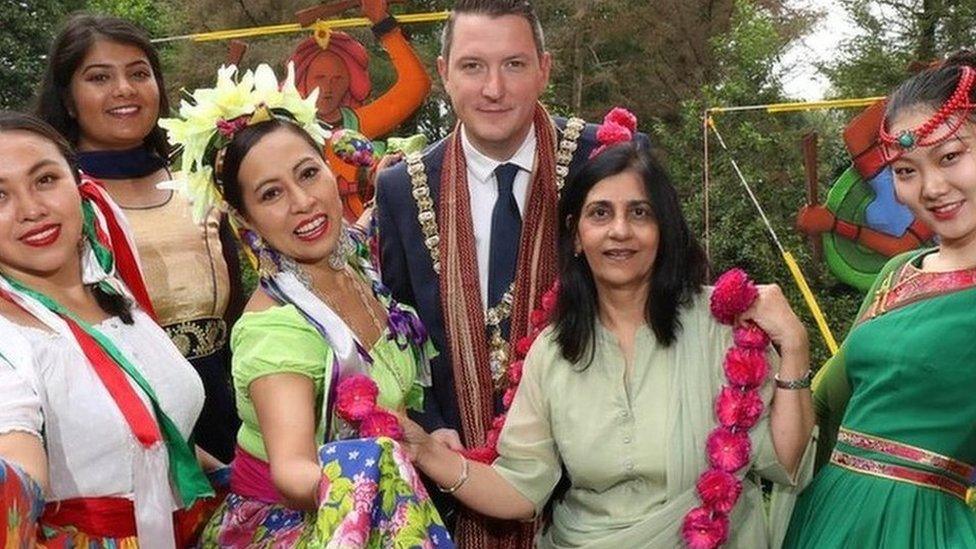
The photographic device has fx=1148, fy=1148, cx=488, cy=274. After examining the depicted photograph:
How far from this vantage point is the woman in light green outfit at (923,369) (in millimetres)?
2684

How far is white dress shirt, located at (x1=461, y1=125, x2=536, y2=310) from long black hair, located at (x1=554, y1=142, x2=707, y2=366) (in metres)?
0.41

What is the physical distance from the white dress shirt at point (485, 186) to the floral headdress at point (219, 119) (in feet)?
2.05

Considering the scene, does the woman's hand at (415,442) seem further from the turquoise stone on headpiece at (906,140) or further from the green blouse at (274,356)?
the turquoise stone on headpiece at (906,140)

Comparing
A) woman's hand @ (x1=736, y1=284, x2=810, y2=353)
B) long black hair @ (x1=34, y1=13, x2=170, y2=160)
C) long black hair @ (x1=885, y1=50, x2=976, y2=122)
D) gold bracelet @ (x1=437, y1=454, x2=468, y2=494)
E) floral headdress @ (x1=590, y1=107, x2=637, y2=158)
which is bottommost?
gold bracelet @ (x1=437, y1=454, x2=468, y2=494)

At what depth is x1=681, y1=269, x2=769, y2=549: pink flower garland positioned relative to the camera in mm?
2680

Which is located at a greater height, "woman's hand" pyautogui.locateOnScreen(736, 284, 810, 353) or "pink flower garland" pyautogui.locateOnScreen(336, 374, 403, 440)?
"woman's hand" pyautogui.locateOnScreen(736, 284, 810, 353)

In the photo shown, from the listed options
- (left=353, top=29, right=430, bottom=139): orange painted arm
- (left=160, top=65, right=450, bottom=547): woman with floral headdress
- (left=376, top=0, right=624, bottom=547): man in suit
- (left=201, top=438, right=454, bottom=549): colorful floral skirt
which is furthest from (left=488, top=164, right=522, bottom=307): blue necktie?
(left=353, top=29, right=430, bottom=139): orange painted arm

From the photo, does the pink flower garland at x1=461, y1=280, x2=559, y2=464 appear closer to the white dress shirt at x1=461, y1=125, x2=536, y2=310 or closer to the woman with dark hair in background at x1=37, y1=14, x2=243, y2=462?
the white dress shirt at x1=461, y1=125, x2=536, y2=310

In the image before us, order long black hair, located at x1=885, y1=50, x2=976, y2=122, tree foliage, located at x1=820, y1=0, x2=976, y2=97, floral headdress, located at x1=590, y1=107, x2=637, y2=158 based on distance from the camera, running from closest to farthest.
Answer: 1. long black hair, located at x1=885, y1=50, x2=976, y2=122
2. floral headdress, located at x1=590, y1=107, x2=637, y2=158
3. tree foliage, located at x1=820, y1=0, x2=976, y2=97

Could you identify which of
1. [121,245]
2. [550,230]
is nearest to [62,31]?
[121,245]

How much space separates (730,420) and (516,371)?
25.9 inches

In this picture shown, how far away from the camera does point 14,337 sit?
2322 mm

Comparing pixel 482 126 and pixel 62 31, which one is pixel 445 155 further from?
pixel 62 31

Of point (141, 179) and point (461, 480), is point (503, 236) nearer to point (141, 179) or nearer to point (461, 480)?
point (461, 480)
